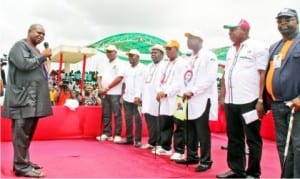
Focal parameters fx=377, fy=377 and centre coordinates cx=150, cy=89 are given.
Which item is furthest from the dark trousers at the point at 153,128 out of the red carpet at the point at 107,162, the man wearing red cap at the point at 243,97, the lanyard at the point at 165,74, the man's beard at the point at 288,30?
the man's beard at the point at 288,30

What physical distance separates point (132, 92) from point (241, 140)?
2.46m

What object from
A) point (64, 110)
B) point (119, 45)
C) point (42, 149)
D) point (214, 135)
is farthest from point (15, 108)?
point (119, 45)

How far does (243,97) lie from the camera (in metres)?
3.29

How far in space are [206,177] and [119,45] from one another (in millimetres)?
9490

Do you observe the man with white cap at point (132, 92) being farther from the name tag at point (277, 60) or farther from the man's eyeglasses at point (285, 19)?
the man's eyeglasses at point (285, 19)

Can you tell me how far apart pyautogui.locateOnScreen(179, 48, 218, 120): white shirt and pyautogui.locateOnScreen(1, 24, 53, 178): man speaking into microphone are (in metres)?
1.46

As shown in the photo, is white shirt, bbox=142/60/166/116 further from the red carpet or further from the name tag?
the name tag

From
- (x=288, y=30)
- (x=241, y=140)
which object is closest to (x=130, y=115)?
(x=241, y=140)

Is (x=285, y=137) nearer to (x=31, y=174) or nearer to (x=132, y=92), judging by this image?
(x=31, y=174)

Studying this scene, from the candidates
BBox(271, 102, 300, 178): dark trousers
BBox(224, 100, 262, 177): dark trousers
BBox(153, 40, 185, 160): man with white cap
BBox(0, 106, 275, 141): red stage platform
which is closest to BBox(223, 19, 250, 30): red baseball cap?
BBox(224, 100, 262, 177): dark trousers

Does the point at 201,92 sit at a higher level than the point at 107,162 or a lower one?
higher

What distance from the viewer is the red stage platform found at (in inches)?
229

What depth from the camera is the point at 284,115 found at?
2.79m

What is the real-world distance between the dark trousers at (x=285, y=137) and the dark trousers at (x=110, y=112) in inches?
130
